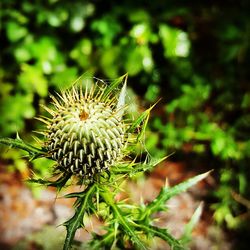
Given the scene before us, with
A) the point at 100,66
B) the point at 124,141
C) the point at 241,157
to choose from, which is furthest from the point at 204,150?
the point at 124,141

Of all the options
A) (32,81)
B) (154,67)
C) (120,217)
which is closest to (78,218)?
(120,217)

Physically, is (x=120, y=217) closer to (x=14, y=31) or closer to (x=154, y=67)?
(x=14, y=31)

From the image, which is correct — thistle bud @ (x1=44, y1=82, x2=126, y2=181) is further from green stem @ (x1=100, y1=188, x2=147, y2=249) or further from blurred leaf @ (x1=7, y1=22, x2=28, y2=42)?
blurred leaf @ (x1=7, y1=22, x2=28, y2=42)

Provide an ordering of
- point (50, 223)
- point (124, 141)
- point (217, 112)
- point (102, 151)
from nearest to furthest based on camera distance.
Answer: point (102, 151) < point (124, 141) < point (50, 223) < point (217, 112)

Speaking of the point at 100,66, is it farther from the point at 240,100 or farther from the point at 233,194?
the point at 233,194

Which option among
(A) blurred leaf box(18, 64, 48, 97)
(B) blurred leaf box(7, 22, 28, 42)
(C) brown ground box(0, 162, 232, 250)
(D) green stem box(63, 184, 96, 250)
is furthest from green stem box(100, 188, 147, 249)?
(B) blurred leaf box(7, 22, 28, 42)
